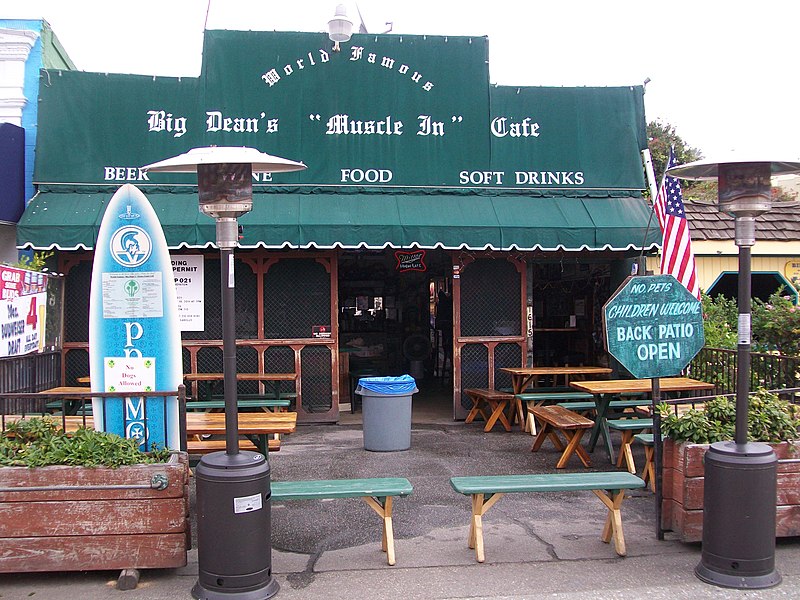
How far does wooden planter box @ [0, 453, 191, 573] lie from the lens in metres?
4.90

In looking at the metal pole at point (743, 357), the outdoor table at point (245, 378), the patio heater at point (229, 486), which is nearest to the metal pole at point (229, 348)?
the patio heater at point (229, 486)

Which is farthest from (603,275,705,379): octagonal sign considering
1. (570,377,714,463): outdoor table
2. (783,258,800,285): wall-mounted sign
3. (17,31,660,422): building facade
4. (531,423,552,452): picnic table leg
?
(783,258,800,285): wall-mounted sign

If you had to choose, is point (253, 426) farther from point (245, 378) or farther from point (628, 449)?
point (628, 449)

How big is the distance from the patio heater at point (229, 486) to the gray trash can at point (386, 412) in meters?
4.01

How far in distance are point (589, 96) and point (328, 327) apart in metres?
5.01

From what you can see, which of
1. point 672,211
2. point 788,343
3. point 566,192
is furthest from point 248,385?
point 788,343

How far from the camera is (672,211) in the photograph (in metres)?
9.35

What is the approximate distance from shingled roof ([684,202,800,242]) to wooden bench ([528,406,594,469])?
17.8 ft

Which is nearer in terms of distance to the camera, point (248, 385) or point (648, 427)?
point (648, 427)

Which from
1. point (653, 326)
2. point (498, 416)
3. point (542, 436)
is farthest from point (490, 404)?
point (653, 326)

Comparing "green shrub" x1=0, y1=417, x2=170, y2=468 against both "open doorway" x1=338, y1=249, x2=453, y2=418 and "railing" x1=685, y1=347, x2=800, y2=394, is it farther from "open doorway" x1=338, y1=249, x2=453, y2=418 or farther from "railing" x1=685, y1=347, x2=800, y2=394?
"open doorway" x1=338, y1=249, x2=453, y2=418

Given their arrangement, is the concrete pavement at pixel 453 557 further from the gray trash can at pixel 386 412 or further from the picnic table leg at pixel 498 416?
the picnic table leg at pixel 498 416

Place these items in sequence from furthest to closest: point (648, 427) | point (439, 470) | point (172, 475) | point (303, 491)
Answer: point (439, 470) → point (648, 427) → point (303, 491) → point (172, 475)

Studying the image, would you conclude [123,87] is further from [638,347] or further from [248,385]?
[638,347]
